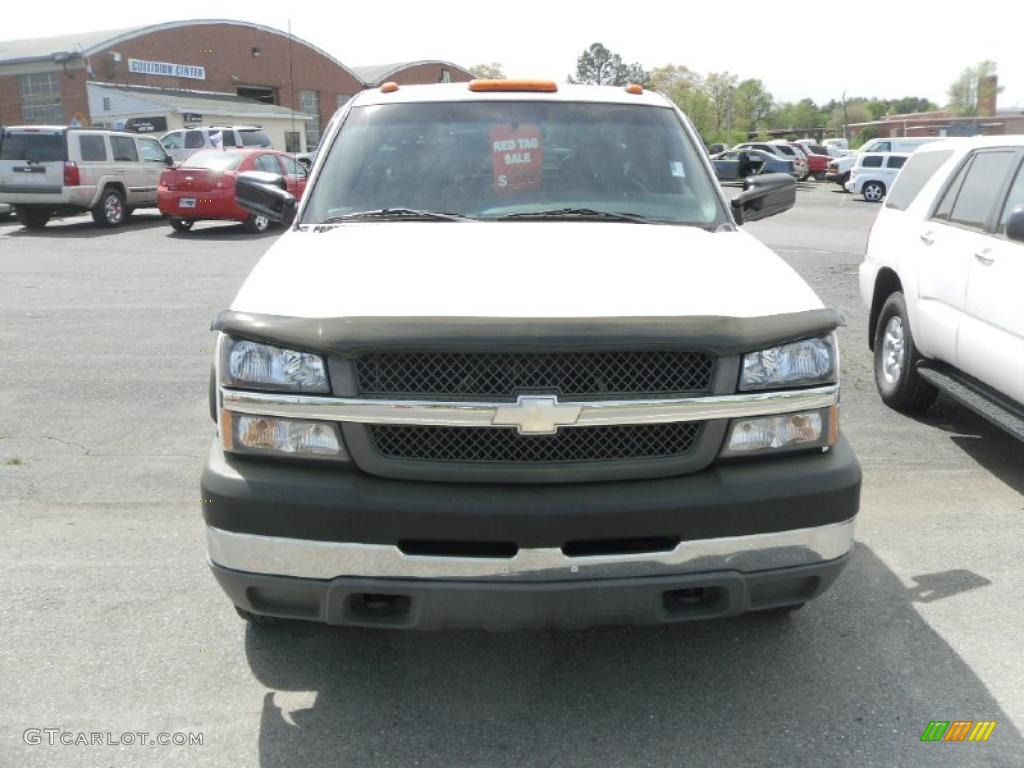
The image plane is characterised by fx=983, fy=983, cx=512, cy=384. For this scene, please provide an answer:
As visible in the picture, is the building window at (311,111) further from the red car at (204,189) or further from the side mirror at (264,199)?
the side mirror at (264,199)

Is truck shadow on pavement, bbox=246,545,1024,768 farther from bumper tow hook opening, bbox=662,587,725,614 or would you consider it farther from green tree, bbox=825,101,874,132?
green tree, bbox=825,101,874,132

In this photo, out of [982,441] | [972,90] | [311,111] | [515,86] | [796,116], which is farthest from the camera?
[796,116]

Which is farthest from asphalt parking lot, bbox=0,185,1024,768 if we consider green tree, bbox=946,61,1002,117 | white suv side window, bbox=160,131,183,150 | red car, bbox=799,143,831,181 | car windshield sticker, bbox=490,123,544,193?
green tree, bbox=946,61,1002,117

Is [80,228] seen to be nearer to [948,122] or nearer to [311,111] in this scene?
[311,111]

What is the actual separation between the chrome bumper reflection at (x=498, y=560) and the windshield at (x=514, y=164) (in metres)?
1.70

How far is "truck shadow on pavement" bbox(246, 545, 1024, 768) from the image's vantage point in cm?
290

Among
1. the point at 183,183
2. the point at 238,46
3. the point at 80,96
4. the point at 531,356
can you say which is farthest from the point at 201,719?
the point at 238,46

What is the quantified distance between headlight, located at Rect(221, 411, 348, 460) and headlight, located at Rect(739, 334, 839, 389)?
119 centimetres

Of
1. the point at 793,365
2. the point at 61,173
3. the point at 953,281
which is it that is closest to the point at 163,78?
the point at 61,173

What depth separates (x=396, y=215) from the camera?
13.1 ft

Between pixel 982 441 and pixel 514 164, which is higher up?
pixel 514 164

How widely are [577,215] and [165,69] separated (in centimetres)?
4724

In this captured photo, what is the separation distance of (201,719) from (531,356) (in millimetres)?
1547

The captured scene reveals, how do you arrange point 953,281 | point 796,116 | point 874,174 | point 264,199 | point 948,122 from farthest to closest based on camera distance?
point 796,116, point 948,122, point 874,174, point 953,281, point 264,199
